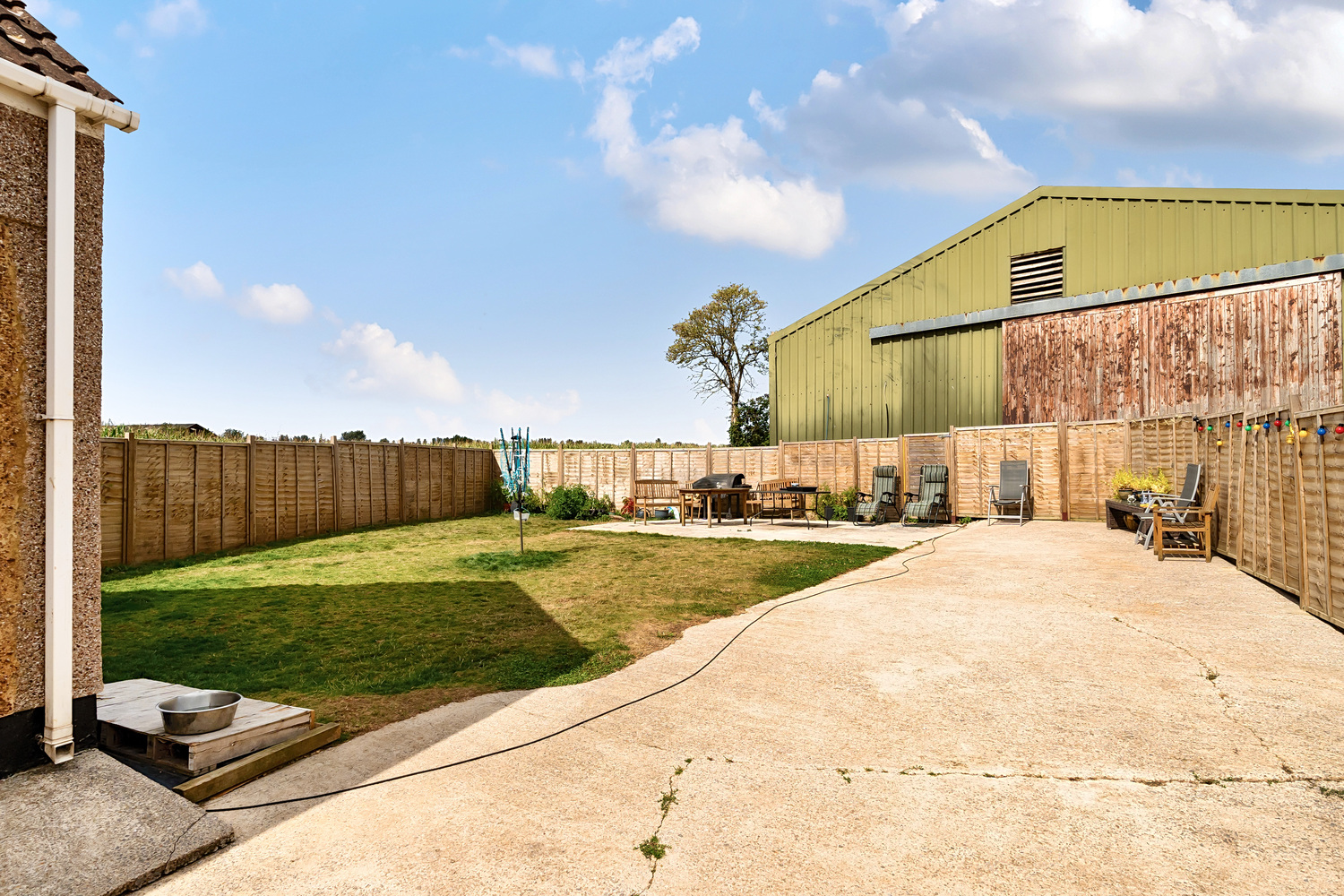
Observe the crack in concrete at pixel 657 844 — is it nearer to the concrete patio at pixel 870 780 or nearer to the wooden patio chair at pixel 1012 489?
the concrete patio at pixel 870 780

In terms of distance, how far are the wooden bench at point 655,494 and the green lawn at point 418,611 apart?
5.38 meters

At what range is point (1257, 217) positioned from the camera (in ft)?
38.9

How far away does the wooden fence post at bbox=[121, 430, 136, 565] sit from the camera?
371 inches

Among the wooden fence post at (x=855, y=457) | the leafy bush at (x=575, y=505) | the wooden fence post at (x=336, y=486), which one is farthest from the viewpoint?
the leafy bush at (x=575, y=505)

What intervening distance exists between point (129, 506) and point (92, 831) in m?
9.09

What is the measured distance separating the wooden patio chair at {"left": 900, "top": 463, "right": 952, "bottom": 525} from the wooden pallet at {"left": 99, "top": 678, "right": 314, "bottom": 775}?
12449mm

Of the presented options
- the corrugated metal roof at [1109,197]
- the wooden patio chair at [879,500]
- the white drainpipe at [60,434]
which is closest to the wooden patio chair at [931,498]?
the wooden patio chair at [879,500]

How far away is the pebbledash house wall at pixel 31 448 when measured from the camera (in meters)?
2.67

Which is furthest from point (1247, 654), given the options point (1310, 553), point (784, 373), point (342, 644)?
point (784, 373)

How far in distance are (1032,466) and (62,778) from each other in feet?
46.1

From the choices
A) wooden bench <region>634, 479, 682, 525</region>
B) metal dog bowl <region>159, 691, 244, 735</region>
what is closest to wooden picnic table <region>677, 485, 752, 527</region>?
wooden bench <region>634, 479, 682, 525</region>

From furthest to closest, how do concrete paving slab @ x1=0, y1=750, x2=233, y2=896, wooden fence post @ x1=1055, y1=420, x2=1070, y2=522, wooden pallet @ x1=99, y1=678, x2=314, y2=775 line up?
wooden fence post @ x1=1055, y1=420, x2=1070, y2=522 → wooden pallet @ x1=99, y1=678, x2=314, y2=775 → concrete paving slab @ x1=0, y1=750, x2=233, y2=896

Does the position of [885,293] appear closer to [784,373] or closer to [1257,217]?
[784,373]

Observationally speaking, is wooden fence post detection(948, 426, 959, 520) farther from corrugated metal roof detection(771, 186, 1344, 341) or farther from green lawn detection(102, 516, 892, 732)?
green lawn detection(102, 516, 892, 732)
